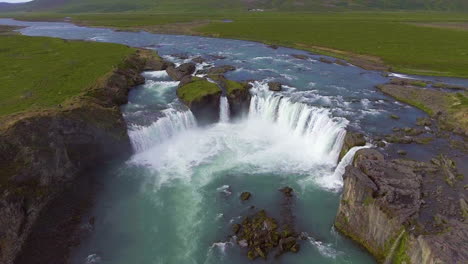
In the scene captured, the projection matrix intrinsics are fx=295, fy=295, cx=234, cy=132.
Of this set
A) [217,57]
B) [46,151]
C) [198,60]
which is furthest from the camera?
[217,57]

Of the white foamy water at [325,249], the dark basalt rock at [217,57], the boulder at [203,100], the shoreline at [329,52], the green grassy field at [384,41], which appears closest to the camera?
the white foamy water at [325,249]

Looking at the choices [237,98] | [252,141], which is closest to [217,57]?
[237,98]

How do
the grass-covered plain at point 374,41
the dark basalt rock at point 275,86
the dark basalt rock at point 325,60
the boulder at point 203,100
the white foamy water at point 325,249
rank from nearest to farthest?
1. the white foamy water at point 325,249
2. the boulder at point 203,100
3. the dark basalt rock at point 275,86
4. the grass-covered plain at point 374,41
5. the dark basalt rock at point 325,60

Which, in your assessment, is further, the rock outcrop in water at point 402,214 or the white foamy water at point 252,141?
the white foamy water at point 252,141

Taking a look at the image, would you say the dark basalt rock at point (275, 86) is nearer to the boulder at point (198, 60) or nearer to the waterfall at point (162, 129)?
the waterfall at point (162, 129)

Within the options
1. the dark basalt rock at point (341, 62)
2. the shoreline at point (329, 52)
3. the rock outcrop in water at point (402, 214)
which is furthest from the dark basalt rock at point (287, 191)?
the dark basalt rock at point (341, 62)

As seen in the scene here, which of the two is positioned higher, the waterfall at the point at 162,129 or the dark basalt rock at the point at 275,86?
the dark basalt rock at the point at 275,86

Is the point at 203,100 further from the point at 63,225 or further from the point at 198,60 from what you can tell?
the point at 198,60
